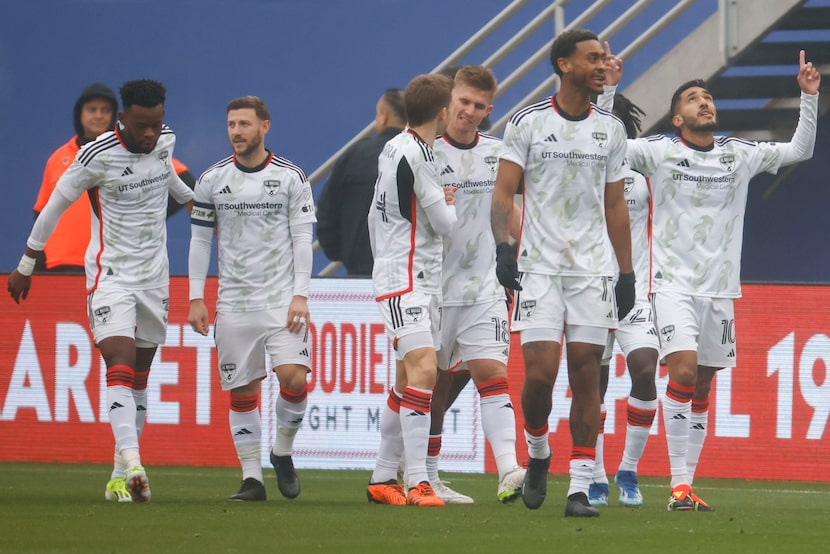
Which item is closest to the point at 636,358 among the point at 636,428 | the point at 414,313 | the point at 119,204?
the point at 636,428

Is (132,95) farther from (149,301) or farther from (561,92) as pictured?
(561,92)

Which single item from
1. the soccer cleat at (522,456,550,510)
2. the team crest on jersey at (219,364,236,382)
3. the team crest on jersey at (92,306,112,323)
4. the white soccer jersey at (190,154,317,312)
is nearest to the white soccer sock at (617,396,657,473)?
the soccer cleat at (522,456,550,510)

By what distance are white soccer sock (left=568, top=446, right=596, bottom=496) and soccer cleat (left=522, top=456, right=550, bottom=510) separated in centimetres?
21

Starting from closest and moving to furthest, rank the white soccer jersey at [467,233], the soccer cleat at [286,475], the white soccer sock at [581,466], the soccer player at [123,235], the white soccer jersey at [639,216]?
1. the white soccer sock at [581,466]
2. the soccer player at [123,235]
3. the white soccer jersey at [467,233]
4. the soccer cleat at [286,475]
5. the white soccer jersey at [639,216]

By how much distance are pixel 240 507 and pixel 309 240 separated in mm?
1429

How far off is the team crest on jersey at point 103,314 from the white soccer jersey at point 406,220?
135 centimetres

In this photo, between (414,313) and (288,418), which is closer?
(414,313)

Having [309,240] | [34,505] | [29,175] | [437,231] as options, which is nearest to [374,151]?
[309,240]

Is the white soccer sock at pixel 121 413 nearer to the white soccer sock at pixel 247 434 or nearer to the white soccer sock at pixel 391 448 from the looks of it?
the white soccer sock at pixel 247 434

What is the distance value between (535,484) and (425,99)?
1849 millimetres

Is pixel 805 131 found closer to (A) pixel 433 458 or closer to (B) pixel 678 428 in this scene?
(B) pixel 678 428

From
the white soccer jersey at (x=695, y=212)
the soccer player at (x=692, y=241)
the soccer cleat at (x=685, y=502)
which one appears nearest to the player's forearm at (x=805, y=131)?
the soccer player at (x=692, y=241)

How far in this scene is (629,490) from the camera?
8453mm

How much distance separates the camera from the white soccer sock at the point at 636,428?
860cm
